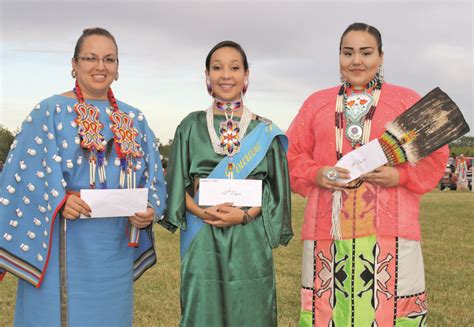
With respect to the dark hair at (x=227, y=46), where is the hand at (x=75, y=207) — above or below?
below

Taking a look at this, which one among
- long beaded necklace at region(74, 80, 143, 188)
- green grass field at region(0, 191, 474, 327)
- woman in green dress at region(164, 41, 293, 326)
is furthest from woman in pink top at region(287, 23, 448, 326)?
green grass field at region(0, 191, 474, 327)

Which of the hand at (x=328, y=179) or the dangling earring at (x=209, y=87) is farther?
the dangling earring at (x=209, y=87)

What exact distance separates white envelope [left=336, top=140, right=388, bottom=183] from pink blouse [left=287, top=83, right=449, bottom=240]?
5.2 inches

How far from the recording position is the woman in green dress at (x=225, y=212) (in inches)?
148

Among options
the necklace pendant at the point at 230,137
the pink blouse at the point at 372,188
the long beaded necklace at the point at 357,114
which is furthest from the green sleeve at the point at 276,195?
the long beaded necklace at the point at 357,114

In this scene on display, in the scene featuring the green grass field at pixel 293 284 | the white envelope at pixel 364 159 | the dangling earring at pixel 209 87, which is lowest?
the green grass field at pixel 293 284

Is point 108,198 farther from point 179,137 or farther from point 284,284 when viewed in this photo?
point 284,284

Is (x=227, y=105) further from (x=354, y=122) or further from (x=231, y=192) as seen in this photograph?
(x=354, y=122)

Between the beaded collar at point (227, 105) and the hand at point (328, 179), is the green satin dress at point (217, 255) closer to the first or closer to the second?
the beaded collar at point (227, 105)

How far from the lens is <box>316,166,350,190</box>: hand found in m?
3.65

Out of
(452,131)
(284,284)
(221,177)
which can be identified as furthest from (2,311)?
(452,131)

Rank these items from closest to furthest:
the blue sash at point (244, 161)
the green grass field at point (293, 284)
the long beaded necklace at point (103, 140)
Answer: the long beaded necklace at point (103, 140)
the blue sash at point (244, 161)
the green grass field at point (293, 284)

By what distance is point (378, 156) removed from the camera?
3619 mm

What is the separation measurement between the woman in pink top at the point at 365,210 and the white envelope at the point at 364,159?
73 mm
